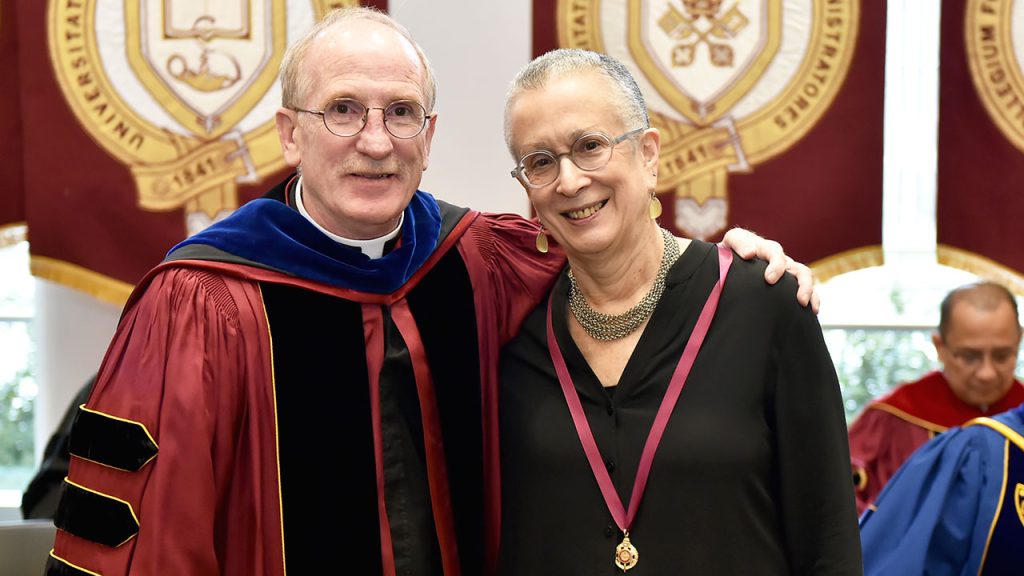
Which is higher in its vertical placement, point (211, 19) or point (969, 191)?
point (211, 19)

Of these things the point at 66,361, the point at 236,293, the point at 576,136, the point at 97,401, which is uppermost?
the point at 576,136

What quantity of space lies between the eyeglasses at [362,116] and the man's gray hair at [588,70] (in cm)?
19

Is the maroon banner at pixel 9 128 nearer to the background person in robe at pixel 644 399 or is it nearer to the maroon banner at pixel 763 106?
the maroon banner at pixel 763 106

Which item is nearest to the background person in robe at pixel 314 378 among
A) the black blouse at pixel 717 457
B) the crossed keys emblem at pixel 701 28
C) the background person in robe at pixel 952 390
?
the black blouse at pixel 717 457

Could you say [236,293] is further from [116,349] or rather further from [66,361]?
[66,361]

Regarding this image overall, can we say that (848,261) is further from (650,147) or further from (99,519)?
(99,519)

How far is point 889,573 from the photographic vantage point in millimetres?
3102

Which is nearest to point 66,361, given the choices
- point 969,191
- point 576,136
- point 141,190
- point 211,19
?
point 141,190

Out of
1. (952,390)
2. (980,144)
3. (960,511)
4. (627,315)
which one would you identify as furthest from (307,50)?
(952,390)

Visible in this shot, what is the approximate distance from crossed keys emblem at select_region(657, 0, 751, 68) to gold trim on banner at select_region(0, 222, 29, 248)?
99.5 inches

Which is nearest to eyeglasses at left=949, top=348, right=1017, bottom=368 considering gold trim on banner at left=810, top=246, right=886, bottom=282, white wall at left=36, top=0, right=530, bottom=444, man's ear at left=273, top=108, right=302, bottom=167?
gold trim on banner at left=810, top=246, right=886, bottom=282

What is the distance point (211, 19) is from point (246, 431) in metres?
2.60

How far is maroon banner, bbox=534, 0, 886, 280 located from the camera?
434 cm

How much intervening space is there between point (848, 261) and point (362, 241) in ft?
8.40
